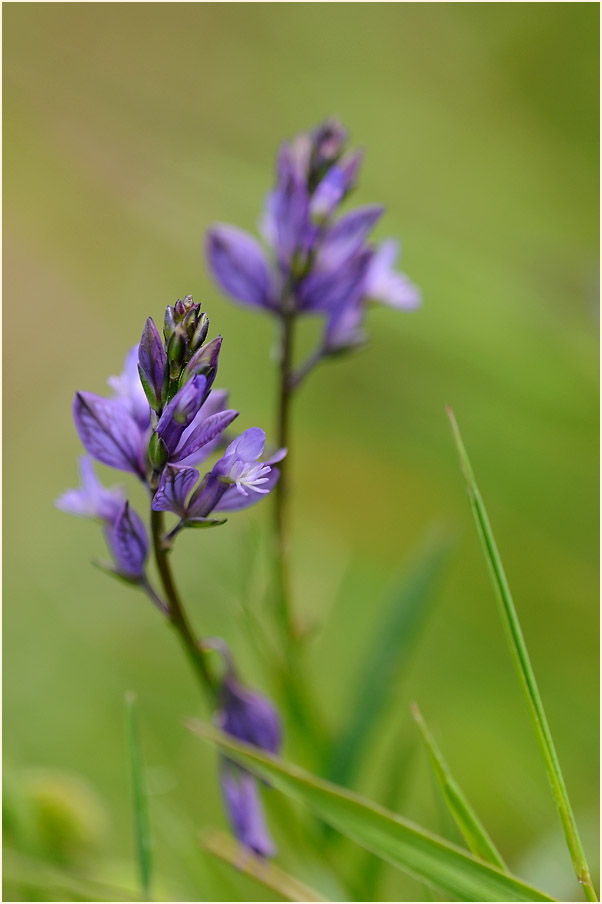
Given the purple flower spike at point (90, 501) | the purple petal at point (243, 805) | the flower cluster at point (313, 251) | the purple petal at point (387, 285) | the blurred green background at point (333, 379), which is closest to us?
the purple flower spike at point (90, 501)

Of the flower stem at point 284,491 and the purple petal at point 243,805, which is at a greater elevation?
the flower stem at point 284,491

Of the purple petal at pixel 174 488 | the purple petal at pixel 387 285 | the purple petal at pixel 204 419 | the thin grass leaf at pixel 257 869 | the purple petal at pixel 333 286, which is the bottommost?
the thin grass leaf at pixel 257 869

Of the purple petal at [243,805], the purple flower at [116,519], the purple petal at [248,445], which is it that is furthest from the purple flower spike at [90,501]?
the purple petal at [243,805]

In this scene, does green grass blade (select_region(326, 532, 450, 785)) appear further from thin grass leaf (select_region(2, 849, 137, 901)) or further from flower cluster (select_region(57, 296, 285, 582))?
flower cluster (select_region(57, 296, 285, 582))

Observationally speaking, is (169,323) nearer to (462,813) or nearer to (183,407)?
(183,407)

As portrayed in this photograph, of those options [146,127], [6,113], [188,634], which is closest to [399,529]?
[188,634]

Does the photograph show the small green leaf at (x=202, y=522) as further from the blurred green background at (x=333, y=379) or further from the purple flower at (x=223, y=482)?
the blurred green background at (x=333, y=379)

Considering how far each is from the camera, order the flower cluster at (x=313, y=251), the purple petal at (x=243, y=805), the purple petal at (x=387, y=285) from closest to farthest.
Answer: the purple petal at (x=243, y=805) → the flower cluster at (x=313, y=251) → the purple petal at (x=387, y=285)
